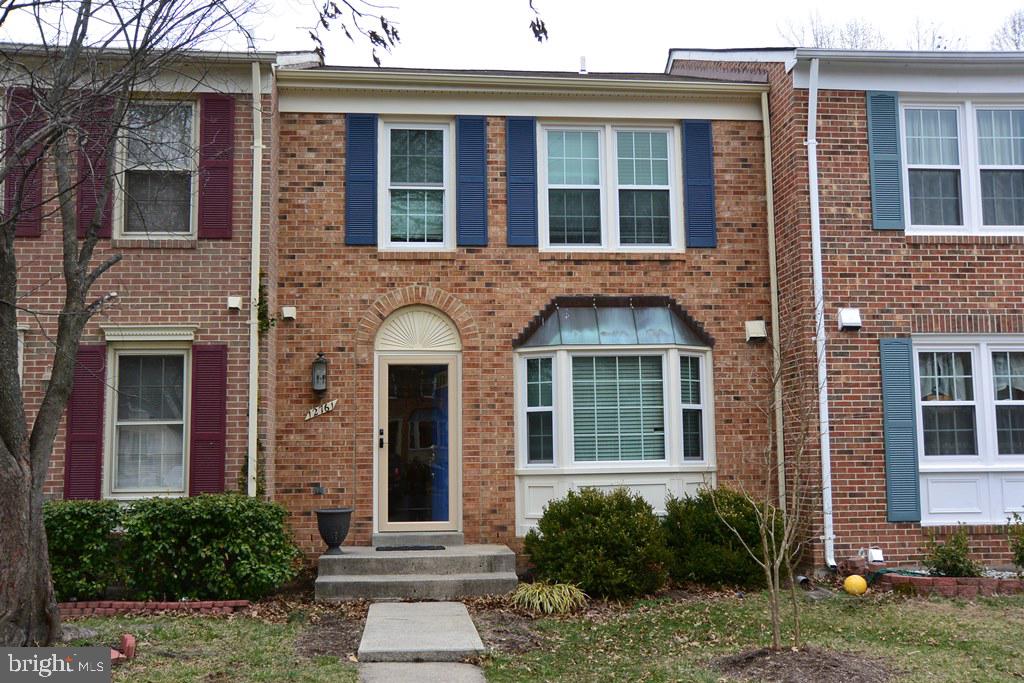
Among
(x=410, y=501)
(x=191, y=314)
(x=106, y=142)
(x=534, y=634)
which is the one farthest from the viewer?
(x=410, y=501)

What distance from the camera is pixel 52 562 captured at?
9.33m

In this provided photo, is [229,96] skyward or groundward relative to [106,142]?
skyward

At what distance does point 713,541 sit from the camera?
34.4ft

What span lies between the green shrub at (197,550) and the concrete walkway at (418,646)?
1.37m

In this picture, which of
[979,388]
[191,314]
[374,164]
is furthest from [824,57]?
[191,314]

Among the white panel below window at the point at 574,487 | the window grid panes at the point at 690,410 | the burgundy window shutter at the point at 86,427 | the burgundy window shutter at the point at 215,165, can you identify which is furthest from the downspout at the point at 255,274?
the window grid panes at the point at 690,410

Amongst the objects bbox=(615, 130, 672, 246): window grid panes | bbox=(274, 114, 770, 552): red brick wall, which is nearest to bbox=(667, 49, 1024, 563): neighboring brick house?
bbox=(274, 114, 770, 552): red brick wall

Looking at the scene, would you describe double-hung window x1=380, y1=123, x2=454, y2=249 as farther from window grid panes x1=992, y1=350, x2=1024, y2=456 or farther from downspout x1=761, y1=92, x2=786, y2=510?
window grid panes x1=992, y1=350, x2=1024, y2=456

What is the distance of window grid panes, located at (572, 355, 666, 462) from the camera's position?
11.3m

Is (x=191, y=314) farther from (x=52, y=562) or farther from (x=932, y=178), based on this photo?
(x=932, y=178)

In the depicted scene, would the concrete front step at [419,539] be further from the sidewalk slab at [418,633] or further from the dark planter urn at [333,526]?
the sidewalk slab at [418,633]

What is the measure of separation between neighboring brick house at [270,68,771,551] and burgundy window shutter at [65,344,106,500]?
1.87 metres

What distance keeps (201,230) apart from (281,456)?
265 centimetres

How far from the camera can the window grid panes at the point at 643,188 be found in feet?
38.7
